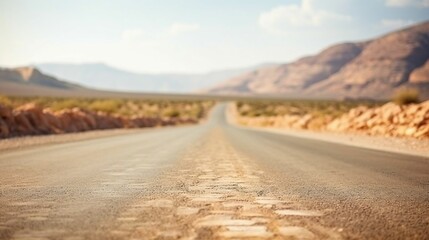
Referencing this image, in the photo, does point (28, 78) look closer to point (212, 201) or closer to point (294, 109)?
point (294, 109)

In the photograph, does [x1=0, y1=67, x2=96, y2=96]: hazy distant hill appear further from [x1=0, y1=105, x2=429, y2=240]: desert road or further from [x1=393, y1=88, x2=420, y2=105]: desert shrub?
[x1=0, y1=105, x2=429, y2=240]: desert road

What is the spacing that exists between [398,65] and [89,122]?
16958 centimetres

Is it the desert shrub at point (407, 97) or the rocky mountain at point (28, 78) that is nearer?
the desert shrub at point (407, 97)

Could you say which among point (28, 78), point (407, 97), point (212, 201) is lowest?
point (212, 201)

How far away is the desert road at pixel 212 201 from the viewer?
4.38 m

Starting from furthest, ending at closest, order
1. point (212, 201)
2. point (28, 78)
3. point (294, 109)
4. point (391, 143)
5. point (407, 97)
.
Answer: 1. point (28, 78)
2. point (294, 109)
3. point (407, 97)
4. point (391, 143)
5. point (212, 201)

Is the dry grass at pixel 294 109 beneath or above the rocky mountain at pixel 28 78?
beneath

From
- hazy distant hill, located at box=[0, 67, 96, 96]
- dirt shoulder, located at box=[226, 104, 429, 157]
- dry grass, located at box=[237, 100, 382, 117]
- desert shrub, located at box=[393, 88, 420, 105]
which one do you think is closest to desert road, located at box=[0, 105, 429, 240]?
dirt shoulder, located at box=[226, 104, 429, 157]

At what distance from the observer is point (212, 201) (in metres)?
5.90

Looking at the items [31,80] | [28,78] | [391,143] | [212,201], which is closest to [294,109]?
[391,143]

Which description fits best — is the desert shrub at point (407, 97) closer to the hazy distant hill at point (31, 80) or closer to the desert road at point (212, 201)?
the desert road at point (212, 201)

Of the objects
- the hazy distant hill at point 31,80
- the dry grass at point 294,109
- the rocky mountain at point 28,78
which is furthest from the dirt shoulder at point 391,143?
the rocky mountain at point 28,78

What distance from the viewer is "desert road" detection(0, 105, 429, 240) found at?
4.38 m

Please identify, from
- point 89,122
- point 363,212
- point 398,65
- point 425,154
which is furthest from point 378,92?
point 363,212
